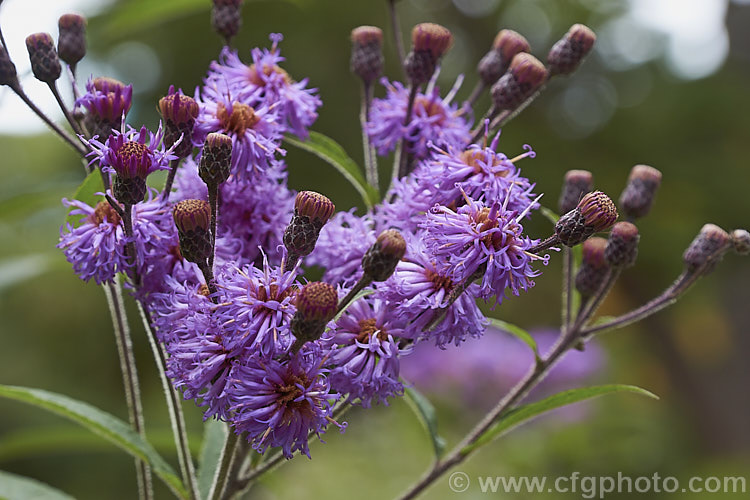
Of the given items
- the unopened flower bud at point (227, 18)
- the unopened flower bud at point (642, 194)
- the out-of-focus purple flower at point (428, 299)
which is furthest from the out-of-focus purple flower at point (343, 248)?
the unopened flower bud at point (642, 194)

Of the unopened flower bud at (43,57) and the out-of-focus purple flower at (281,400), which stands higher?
the unopened flower bud at (43,57)

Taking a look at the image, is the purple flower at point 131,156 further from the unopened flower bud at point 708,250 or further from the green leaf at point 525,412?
the unopened flower bud at point 708,250

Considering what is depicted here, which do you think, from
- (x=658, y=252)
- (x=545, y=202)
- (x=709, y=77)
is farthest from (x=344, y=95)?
(x=709, y=77)

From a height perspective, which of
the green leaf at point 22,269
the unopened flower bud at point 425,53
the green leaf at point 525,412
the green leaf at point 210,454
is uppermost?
the unopened flower bud at point 425,53

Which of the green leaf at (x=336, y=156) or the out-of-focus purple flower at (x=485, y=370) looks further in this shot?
the out-of-focus purple flower at (x=485, y=370)

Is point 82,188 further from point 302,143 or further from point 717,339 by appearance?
point 717,339

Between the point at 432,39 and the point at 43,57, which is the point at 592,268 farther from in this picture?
the point at 43,57
